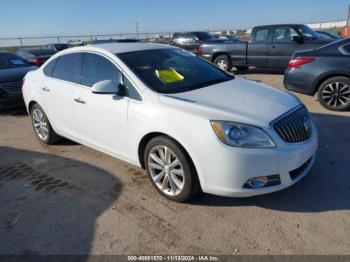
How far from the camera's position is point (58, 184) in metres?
4.09

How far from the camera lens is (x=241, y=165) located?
2.95 meters

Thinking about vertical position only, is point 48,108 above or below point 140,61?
below

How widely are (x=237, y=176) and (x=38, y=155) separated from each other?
135 inches

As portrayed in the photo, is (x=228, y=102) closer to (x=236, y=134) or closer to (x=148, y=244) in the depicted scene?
(x=236, y=134)

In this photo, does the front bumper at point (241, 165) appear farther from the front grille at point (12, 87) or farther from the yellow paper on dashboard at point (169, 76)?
the front grille at point (12, 87)

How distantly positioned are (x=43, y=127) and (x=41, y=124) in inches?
2.9

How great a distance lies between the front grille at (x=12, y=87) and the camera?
24.9 feet

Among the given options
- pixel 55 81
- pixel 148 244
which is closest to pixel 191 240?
pixel 148 244

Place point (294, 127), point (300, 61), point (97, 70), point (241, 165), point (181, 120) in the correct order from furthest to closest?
point (300, 61), point (97, 70), point (294, 127), point (181, 120), point (241, 165)

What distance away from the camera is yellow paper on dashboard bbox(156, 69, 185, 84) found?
12.5 ft

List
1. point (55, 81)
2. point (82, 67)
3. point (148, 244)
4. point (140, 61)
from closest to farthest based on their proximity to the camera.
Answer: point (148, 244)
point (140, 61)
point (82, 67)
point (55, 81)

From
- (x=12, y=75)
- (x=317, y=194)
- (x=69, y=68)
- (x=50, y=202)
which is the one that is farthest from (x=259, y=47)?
(x=50, y=202)

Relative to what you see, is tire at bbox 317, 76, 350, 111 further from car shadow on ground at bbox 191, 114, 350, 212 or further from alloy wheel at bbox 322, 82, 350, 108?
car shadow on ground at bbox 191, 114, 350, 212

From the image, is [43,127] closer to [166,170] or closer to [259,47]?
[166,170]
